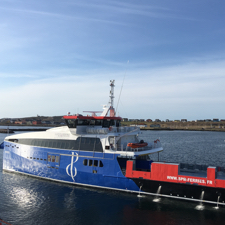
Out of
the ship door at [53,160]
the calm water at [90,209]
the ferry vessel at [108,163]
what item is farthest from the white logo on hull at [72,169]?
the ship door at [53,160]

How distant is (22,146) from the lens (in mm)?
23438

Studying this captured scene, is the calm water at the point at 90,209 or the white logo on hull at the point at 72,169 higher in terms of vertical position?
the white logo on hull at the point at 72,169

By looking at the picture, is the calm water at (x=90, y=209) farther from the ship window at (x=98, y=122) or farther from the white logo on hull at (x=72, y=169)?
the ship window at (x=98, y=122)

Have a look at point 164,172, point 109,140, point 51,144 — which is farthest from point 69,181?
point 164,172

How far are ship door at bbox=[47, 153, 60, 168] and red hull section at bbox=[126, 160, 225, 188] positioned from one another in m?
6.87

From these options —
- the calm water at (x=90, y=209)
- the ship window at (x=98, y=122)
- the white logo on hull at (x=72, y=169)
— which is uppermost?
the ship window at (x=98, y=122)

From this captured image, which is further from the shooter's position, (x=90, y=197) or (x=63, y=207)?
(x=90, y=197)

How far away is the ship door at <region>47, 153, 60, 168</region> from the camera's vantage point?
20.8m

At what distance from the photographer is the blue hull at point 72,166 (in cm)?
1842

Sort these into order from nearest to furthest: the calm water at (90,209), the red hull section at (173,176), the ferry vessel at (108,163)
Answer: the calm water at (90,209), the red hull section at (173,176), the ferry vessel at (108,163)

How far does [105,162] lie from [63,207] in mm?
4677

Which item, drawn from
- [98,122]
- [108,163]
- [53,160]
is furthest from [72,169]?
[98,122]

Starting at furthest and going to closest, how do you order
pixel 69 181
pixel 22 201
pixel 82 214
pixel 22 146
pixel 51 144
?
pixel 22 146 < pixel 51 144 < pixel 69 181 < pixel 22 201 < pixel 82 214

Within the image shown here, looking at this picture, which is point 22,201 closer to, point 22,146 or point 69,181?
point 69,181
